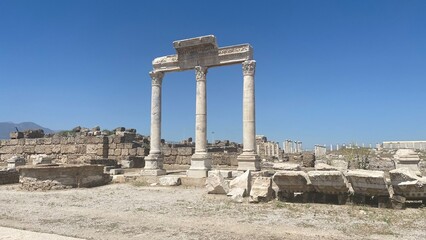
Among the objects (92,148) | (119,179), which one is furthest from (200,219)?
(92,148)

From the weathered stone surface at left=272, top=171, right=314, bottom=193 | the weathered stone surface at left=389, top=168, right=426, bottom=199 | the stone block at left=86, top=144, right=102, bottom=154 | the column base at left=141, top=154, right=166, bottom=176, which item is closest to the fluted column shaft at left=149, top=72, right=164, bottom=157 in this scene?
the column base at left=141, top=154, right=166, bottom=176

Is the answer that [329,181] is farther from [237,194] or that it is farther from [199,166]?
[199,166]

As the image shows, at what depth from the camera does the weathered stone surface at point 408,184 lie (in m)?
8.44

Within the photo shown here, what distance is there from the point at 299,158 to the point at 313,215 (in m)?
20.9

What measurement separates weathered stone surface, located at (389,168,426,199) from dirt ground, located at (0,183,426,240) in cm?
38

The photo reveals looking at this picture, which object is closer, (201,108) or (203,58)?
(201,108)

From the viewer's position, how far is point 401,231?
649cm

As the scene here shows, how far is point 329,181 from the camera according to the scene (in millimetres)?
9188

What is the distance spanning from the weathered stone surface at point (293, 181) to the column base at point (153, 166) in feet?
27.3

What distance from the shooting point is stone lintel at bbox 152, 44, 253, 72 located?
16.0 metres

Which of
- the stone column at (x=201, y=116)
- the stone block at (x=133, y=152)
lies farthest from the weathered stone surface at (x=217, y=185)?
the stone block at (x=133, y=152)

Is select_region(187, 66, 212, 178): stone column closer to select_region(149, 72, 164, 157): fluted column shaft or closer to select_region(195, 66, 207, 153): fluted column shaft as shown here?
select_region(195, 66, 207, 153): fluted column shaft

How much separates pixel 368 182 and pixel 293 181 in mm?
1943

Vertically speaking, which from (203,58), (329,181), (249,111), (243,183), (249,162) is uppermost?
(203,58)
